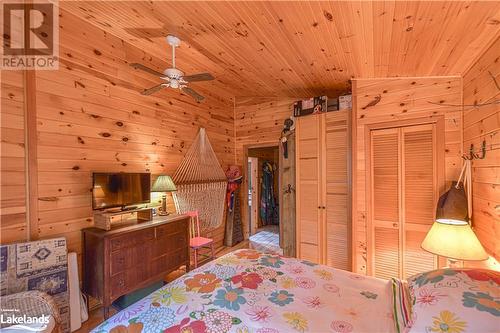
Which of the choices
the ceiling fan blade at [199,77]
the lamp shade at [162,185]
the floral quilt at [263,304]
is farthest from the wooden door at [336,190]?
the lamp shade at [162,185]

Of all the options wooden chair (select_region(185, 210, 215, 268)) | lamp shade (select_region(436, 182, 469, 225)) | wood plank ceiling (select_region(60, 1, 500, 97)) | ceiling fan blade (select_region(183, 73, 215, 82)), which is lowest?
wooden chair (select_region(185, 210, 215, 268))

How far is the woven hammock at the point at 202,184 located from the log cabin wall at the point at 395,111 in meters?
2.22

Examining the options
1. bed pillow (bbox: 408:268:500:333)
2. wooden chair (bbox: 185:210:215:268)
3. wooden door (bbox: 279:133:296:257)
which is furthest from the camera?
wooden door (bbox: 279:133:296:257)

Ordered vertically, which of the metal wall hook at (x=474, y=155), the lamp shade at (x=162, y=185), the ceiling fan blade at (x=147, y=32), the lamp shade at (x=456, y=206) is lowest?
the lamp shade at (x=456, y=206)

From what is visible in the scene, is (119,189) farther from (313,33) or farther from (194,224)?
(313,33)

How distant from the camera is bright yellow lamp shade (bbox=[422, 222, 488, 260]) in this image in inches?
58.9

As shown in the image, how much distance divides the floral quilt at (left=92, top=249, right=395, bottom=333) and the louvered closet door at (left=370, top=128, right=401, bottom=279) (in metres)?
1.16

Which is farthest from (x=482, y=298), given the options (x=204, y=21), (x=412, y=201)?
(x=204, y=21)

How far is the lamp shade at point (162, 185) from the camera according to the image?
2904mm

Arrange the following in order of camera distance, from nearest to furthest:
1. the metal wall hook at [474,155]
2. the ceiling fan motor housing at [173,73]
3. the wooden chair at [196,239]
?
the metal wall hook at [474,155] → the ceiling fan motor housing at [173,73] → the wooden chair at [196,239]

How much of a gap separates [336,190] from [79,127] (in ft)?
10.0

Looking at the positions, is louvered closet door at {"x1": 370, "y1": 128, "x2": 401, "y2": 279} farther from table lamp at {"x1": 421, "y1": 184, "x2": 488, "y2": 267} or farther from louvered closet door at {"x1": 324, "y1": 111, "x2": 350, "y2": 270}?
table lamp at {"x1": 421, "y1": 184, "x2": 488, "y2": 267}

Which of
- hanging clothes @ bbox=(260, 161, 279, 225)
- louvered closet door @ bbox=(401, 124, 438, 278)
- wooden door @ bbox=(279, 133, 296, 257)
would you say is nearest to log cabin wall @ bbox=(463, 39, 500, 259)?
louvered closet door @ bbox=(401, 124, 438, 278)

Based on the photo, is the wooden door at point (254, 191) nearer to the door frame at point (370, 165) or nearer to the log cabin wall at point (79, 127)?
the log cabin wall at point (79, 127)
